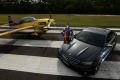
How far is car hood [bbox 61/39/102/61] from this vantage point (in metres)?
6.17

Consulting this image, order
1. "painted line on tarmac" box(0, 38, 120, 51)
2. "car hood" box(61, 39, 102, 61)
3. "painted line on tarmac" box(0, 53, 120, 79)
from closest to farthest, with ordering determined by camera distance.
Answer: "car hood" box(61, 39, 102, 61)
"painted line on tarmac" box(0, 53, 120, 79)
"painted line on tarmac" box(0, 38, 120, 51)

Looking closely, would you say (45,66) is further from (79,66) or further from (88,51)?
(88,51)

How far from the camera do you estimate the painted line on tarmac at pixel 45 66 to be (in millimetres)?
6309

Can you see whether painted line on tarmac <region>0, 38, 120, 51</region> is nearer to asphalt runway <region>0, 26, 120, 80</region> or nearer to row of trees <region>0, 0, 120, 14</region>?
asphalt runway <region>0, 26, 120, 80</region>

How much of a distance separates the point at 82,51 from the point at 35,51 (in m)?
3.67

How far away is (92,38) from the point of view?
25.1 feet

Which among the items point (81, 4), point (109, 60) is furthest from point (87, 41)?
point (81, 4)

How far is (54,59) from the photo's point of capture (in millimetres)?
7781

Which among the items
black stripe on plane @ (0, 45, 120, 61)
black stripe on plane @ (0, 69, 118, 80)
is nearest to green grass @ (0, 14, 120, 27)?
black stripe on plane @ (0, 45, 120, 61)

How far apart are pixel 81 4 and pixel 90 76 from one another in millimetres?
36333

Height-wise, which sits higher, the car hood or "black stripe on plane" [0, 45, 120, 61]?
the car hood

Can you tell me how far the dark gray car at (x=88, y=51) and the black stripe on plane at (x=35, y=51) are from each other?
1.10m

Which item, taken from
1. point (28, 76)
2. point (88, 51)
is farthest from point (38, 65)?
point (88, 51)

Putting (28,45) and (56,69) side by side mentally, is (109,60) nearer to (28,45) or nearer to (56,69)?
(56,69)
